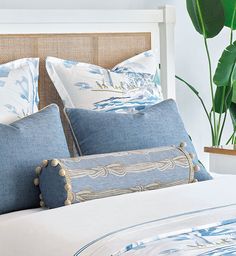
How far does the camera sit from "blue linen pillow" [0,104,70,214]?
2.28 metres

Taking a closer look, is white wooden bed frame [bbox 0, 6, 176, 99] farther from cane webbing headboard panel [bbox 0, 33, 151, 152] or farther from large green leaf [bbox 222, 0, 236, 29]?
large green leaf [bbox 222, 0, 236, 29]

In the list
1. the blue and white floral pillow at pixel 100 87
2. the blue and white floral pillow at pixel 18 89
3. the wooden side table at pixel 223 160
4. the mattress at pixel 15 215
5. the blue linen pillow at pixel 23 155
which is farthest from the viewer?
the wooden side table at pixel 223 160

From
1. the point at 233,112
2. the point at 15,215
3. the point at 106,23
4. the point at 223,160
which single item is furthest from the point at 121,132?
the point at 233,112

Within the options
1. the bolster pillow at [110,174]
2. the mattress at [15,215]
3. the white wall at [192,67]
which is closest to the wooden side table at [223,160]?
the white wall at [192,67]

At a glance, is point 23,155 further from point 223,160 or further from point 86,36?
point 223,160

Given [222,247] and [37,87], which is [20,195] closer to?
[37,87]

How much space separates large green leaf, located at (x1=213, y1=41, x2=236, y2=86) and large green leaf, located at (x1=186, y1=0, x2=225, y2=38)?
0.12 metres

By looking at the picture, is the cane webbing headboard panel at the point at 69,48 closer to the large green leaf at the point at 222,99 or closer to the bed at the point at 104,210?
the bed at the point at 104,210

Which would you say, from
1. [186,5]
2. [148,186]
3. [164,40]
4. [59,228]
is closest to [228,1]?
[186,5]

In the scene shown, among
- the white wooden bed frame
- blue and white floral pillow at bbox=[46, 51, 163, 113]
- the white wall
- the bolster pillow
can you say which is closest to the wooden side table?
the white wooden bed frame

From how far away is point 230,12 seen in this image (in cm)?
352

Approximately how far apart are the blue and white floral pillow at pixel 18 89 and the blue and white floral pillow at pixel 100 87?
0.11 metres

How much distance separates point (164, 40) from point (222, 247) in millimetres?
1611

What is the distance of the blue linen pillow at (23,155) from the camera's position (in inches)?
89.8
